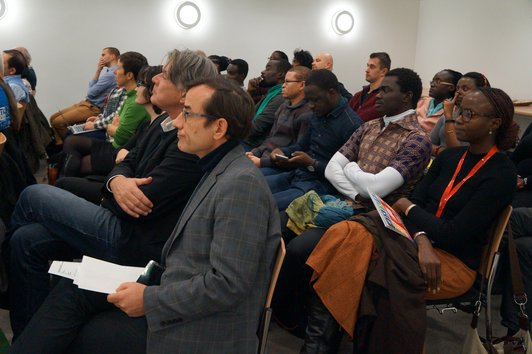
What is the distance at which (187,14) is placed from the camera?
7.30m

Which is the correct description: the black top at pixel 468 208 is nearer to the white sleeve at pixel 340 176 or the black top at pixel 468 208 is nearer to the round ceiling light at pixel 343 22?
the white sleeve at pixel 340 176

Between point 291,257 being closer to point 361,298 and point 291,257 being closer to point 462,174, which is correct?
point 361,298

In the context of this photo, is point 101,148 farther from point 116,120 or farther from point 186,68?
point 186,68

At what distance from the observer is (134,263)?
1.93 meters

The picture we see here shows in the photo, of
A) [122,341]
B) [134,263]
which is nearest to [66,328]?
[122,341]

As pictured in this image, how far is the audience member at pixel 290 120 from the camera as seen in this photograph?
3362 millimetres

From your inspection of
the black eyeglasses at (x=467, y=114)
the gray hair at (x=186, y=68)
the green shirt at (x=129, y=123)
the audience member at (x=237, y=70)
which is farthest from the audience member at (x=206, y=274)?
the audience member at (x=237, y=70)

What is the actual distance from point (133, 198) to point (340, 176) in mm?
1144

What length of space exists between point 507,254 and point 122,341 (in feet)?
5.47

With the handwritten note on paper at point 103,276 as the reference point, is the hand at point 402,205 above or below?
below

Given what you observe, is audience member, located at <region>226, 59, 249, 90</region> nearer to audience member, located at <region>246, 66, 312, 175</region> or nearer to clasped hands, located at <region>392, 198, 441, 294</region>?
audience member, located at <region>246, 66, 312, 175</region>

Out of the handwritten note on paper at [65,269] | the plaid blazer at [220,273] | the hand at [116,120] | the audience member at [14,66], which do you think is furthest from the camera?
→ the audience member at [14,66]

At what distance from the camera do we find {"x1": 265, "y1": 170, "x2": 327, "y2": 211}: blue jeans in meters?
2.78

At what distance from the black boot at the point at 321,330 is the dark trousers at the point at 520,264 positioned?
2.56 ft
